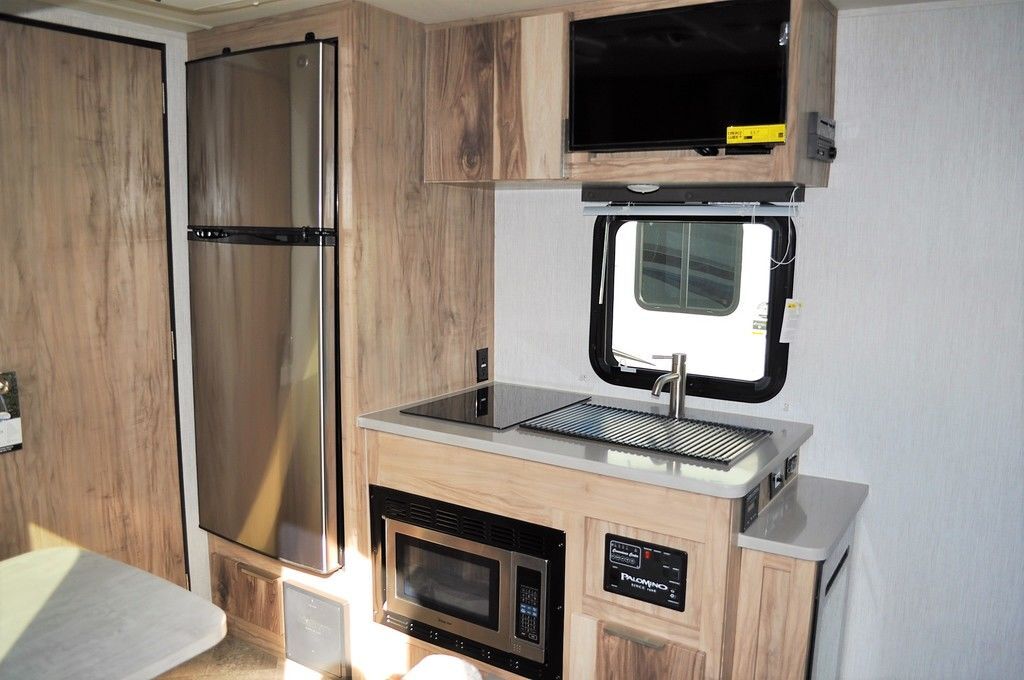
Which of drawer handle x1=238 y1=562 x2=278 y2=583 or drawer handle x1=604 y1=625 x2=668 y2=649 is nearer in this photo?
drawer handle x1=604 y1=625 x2=668 y2=649

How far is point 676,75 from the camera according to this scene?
7.82ft

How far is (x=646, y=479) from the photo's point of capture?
87.0 inches

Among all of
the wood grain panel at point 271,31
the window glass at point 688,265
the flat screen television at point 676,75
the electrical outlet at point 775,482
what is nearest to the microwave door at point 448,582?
the electrical outlet at point 775,482

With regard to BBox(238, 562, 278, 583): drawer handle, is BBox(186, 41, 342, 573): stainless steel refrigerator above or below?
above

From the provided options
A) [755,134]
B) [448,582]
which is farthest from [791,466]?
[448,582]

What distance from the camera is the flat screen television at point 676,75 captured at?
224cm

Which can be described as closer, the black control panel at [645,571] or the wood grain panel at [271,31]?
the black control panel at [645,571]

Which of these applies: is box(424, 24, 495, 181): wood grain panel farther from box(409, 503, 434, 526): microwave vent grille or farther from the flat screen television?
box(409, 503, 434, 526): microwave vent grille

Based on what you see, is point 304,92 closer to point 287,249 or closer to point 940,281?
point 287,249

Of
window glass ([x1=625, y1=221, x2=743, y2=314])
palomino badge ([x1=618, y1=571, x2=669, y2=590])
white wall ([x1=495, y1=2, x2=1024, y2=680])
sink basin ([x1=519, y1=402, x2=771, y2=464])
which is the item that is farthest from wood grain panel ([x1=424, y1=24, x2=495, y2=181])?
palomino badge ([x1=618, y1=571, x2=669, y2=590])

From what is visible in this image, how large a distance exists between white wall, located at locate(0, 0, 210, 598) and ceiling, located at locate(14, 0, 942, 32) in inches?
2.6

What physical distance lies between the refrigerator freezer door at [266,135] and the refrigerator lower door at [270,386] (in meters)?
0.11

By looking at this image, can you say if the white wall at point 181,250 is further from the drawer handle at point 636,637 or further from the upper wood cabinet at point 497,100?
the drawer handle at point 636,637

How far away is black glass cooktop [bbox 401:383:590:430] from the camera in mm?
2742
